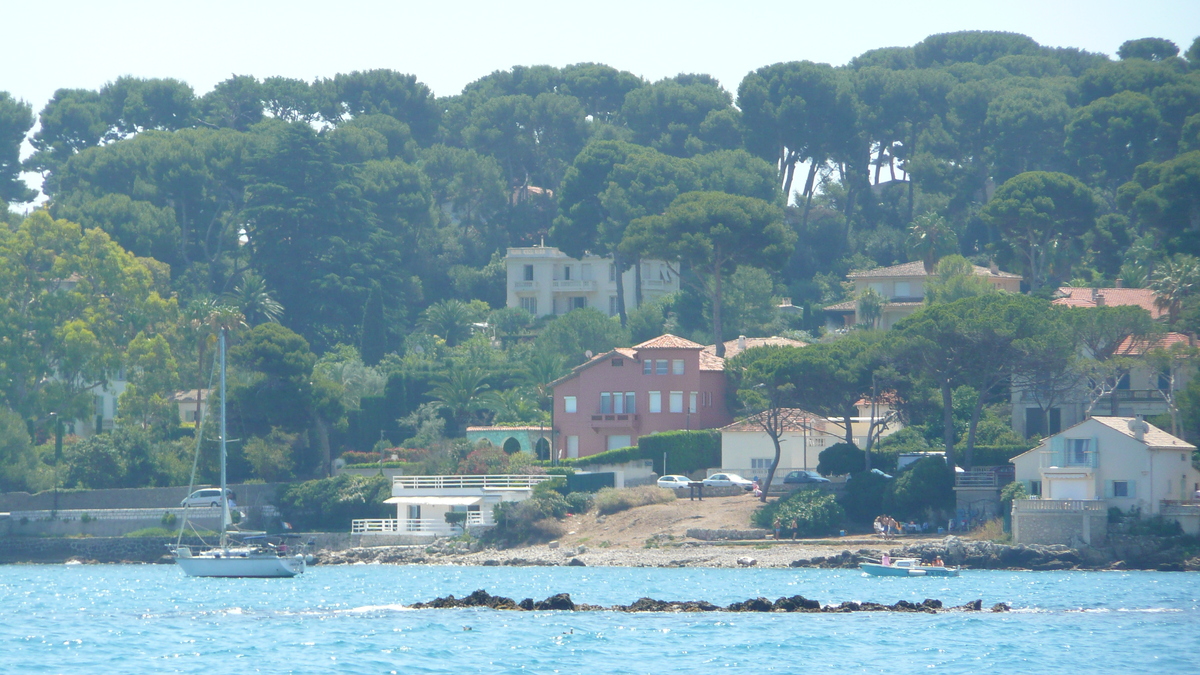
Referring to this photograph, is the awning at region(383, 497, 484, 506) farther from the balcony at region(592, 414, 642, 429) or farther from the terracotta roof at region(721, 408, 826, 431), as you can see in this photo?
the terracotta roof at region(721, 408, 826, 431)

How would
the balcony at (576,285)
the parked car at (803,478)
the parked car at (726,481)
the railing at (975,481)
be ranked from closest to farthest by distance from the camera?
the railing at (975,481), the parked car at (803,478), the parked car at (726,481), the balcony at (576,285)

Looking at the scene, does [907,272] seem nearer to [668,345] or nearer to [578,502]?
[668,345]

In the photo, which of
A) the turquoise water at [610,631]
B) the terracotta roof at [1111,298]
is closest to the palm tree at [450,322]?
the terracotta roof at [1111,298]

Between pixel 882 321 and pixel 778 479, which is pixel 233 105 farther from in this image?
pixel 778 479

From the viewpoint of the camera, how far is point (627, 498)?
205 ft

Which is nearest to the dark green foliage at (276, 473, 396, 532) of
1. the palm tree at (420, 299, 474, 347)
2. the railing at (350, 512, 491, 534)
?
the railing at (350, 512, 491, 534)

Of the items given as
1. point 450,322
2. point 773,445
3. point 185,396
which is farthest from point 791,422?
point 185,396

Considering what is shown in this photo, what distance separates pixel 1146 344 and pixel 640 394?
72.9ft

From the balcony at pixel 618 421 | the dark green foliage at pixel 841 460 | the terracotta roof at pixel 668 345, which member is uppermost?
the terracotta roof at pixel 668 345

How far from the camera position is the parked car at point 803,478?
61219 millimetres

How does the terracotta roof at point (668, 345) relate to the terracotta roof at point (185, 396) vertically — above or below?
above

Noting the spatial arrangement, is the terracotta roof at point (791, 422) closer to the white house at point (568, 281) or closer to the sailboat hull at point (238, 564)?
the sailboat hull at point (238, 564)

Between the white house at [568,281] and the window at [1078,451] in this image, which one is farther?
the white house at [568,281]

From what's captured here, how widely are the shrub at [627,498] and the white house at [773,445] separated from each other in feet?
15.1
